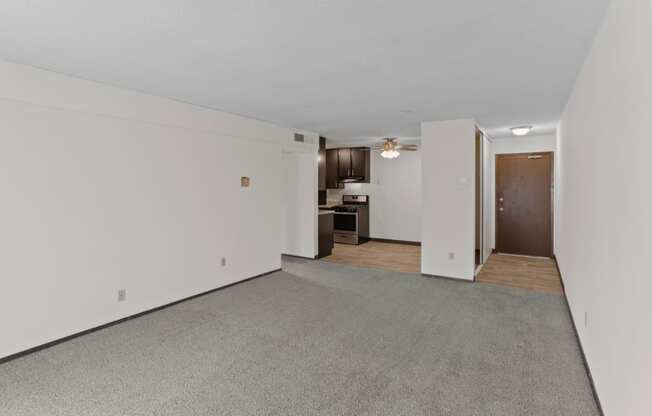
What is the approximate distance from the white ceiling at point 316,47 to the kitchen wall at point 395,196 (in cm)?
435

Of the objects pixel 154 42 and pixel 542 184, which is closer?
pixel 154 42

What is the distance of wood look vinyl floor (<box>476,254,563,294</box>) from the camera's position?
498 cm

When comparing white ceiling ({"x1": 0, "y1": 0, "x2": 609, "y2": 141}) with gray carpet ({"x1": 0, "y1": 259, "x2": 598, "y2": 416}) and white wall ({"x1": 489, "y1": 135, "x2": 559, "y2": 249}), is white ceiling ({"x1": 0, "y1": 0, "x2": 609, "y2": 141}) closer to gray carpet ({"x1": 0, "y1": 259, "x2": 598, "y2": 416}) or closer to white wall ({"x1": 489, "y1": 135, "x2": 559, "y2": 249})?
gray carpet ({"x1": 0, "y1": 259, "x2": 598, "y2": 416})

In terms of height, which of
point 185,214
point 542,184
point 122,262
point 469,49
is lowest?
point 122,262

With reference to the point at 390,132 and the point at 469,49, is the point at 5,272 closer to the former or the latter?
the point at 469,49

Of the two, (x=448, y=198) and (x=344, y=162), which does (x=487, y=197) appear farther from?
(x=344, y=162)

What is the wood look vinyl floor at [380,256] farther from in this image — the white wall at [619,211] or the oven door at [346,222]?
the white wall at [619,211]

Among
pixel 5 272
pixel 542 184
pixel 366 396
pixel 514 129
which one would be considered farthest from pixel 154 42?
pixel 542 184

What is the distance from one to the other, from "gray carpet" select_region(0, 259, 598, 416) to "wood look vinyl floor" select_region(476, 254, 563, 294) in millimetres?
693

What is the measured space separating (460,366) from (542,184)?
17.8ft

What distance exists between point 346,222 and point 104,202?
5.92 m

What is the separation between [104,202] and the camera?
3.44 m

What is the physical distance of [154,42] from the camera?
245 centimetres

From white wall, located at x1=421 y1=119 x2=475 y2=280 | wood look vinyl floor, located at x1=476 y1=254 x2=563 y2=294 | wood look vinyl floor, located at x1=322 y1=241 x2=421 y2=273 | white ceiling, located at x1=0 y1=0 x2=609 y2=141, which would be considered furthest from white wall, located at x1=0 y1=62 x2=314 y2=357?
wood look vinyl floor, located at x1=476 y1=254 x2=563 y2=294
